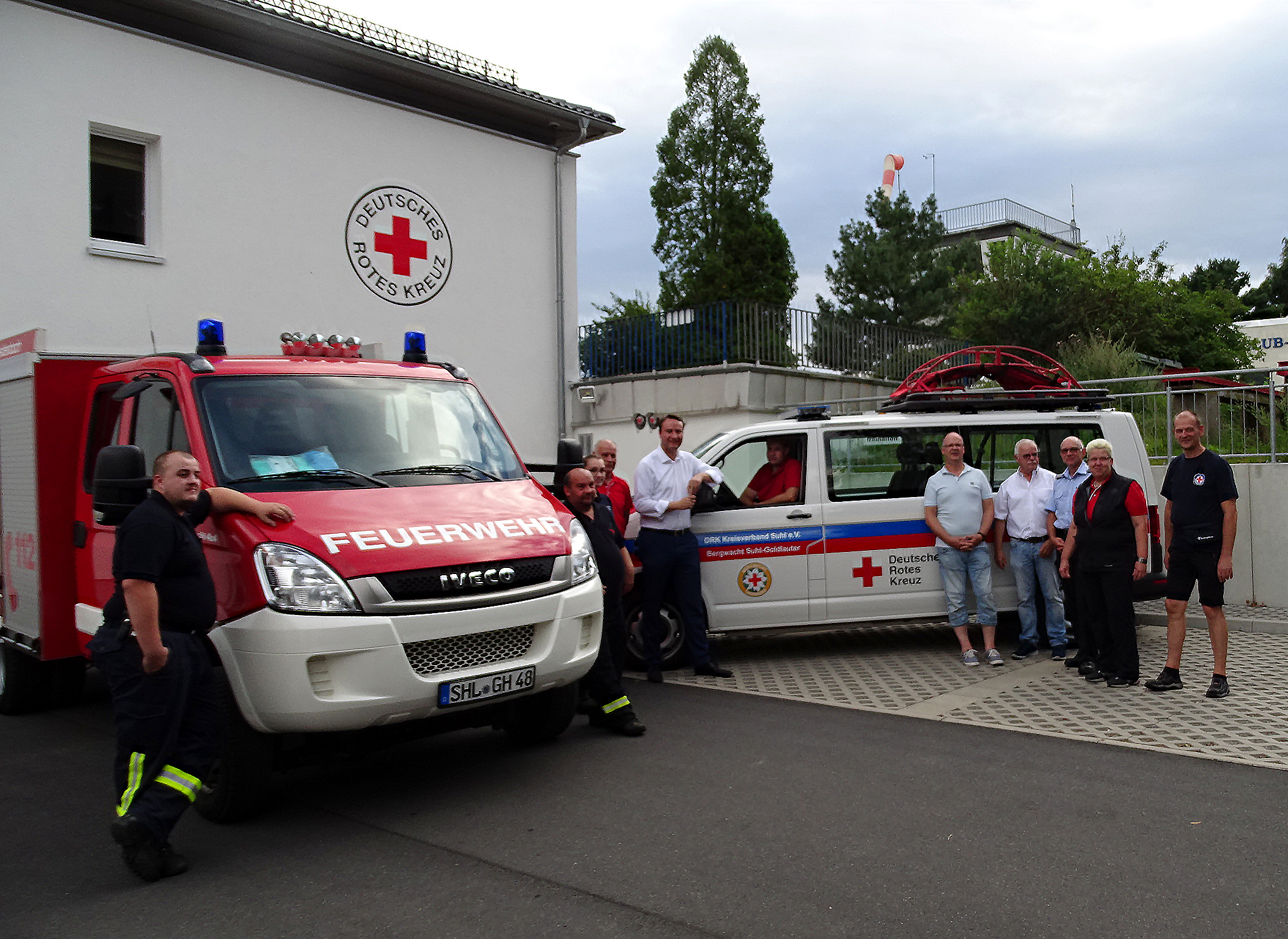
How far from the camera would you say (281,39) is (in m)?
12.4

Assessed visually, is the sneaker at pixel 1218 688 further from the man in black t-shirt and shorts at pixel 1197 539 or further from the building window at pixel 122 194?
the building window at pixel 122 194

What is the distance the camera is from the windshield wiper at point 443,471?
5465mm

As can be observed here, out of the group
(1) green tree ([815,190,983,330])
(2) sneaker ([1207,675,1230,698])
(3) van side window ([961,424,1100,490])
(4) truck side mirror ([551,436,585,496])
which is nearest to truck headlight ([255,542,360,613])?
(4) truck side mirror ([551,436,585,496])

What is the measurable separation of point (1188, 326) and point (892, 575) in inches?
844

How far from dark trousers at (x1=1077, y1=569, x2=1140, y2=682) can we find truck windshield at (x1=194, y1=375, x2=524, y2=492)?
4181 mm

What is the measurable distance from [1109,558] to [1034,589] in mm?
1077

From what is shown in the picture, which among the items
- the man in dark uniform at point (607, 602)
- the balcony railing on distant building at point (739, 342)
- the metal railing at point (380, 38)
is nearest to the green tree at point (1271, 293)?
the balcony railing on distant building at point (739, 342)

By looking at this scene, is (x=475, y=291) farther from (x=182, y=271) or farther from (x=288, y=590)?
(x=288, y=590)

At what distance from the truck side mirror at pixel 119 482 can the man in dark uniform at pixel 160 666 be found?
0.11 m

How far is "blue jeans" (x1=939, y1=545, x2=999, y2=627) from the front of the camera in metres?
8.19

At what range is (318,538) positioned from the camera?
4.70m

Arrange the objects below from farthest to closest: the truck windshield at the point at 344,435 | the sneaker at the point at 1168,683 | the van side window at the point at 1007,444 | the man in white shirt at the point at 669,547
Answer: the van side window at the point at 1007,444 → the man in white shirt at the point at 669,547 → the sneaker at the point at 1168,683 → the truck windshield at the point at 344,435

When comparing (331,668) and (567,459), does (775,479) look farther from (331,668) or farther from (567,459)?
(331,668)

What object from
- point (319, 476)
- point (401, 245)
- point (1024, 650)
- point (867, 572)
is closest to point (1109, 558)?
point (1024, 650)
